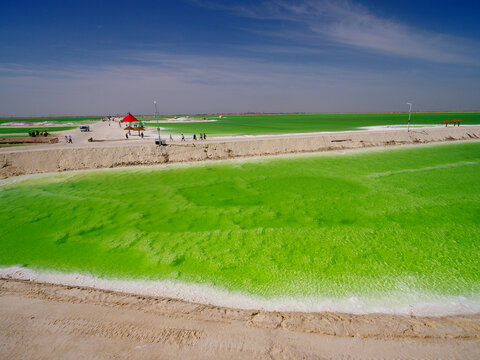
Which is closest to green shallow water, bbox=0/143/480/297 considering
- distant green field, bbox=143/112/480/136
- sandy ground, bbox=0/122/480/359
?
sandy ground, bbox=0/122/480/359

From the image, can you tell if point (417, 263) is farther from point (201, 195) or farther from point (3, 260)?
point (3, 260)

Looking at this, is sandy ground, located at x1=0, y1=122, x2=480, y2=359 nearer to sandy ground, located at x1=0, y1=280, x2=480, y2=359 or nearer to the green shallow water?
sandy ground, located at x1=0, y1=280, x2=480, y2=359

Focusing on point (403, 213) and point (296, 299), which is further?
point (403, 213)

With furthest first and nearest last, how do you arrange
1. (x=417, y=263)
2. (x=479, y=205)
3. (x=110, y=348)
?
1. (x=479, y=205)
2. (x=417, y=263)
3. (x=110, y=348)

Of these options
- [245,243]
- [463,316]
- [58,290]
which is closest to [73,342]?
[58,290]

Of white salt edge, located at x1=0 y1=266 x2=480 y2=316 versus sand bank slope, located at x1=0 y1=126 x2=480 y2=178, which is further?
sand bank slope, located at x1=0 y1=126 x2=480 y2=178

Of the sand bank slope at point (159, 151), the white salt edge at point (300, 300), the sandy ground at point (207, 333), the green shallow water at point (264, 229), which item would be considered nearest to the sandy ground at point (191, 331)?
the sandy ground at point (207, 333)

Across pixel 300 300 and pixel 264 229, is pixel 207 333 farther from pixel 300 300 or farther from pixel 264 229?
pixel 264 229

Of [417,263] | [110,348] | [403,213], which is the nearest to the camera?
[110,348]
